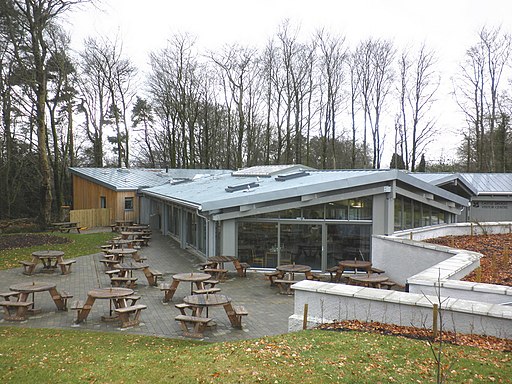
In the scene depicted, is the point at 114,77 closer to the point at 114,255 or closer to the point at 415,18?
the point at 114,255

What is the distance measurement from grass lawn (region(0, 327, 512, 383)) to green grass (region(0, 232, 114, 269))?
10.5 m

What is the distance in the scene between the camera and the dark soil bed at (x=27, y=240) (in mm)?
19917

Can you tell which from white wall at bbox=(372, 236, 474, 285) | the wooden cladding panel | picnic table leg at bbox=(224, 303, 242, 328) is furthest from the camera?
the wooden cladding panel

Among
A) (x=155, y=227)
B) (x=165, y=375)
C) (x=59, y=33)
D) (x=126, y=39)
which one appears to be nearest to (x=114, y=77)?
(x=126, y=39)

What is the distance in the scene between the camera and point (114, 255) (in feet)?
54.1

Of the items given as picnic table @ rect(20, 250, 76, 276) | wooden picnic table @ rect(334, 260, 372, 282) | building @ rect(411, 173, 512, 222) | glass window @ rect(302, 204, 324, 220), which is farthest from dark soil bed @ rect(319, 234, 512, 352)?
picnic table @ rect(20, 250, 76, 276)

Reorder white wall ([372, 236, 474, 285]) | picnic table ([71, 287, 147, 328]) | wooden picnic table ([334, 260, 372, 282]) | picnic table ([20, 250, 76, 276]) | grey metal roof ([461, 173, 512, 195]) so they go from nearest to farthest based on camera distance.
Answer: picnic table ([71, 287, 147, 328]), white wall ([372, 236, 474, 285]), wooden picnic table ([334, 260, 372, 282]), picnic table ([20, 250, 76, 276]), grey metal roof ([461, 173, 512, 195])

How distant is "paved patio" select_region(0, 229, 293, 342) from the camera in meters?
9.43

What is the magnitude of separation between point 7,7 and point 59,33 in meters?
11.5

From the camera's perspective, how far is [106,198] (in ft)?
95.2

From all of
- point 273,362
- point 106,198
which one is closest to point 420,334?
point 273,362

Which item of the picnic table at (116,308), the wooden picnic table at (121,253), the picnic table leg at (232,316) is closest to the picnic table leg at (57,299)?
the picnic table at (116,308)

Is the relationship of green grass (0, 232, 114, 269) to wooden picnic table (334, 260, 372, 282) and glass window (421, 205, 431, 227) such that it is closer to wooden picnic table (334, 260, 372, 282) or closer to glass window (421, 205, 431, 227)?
wooden picnic table (334, 260, 372, 282)

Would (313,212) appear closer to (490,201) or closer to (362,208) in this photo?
(362,208)
